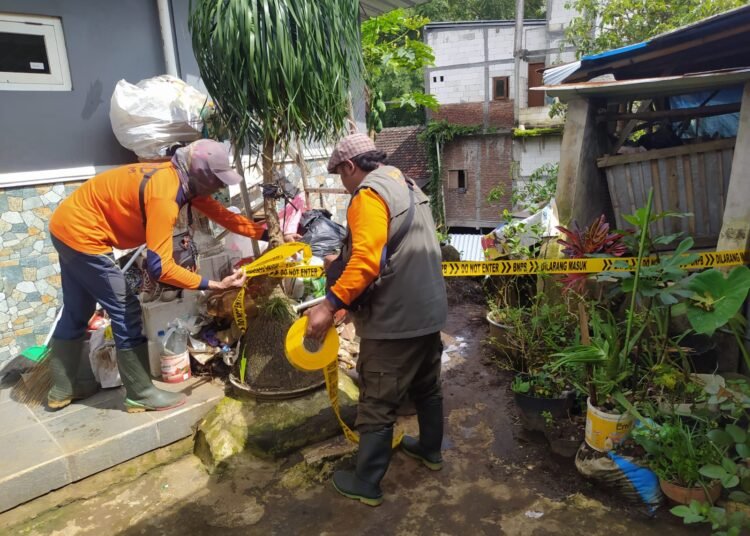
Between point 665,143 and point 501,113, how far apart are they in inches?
569

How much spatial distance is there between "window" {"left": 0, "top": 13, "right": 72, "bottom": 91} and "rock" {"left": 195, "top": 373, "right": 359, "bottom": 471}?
9.77ft

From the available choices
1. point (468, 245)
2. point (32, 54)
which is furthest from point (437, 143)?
point (32, 54)

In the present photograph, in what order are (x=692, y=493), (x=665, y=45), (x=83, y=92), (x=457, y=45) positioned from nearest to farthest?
(x=692, y=493) → (x=83, y=92) → (x=665, y=45) → (x=457, y=45)

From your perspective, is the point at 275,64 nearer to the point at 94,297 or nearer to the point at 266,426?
the point at 94,297

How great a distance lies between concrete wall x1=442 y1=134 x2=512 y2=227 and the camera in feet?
61.5

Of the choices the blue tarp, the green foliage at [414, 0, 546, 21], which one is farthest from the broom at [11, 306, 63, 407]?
the green foliage at [414, 0, 546, 21]

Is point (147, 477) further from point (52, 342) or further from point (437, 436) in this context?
point (437, 436)

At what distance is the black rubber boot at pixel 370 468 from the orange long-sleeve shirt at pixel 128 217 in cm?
141

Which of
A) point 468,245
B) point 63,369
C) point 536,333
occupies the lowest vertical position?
point 468,245

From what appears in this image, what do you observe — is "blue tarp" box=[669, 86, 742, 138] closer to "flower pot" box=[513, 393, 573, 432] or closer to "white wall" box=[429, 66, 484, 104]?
"flower pot" box=[513, 393, 573, 432]

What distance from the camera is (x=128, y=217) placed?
10.8ft

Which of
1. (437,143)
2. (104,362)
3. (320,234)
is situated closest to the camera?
(104,362)

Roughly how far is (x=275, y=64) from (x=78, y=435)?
272 cm

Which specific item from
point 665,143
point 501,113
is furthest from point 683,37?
point 501,113
